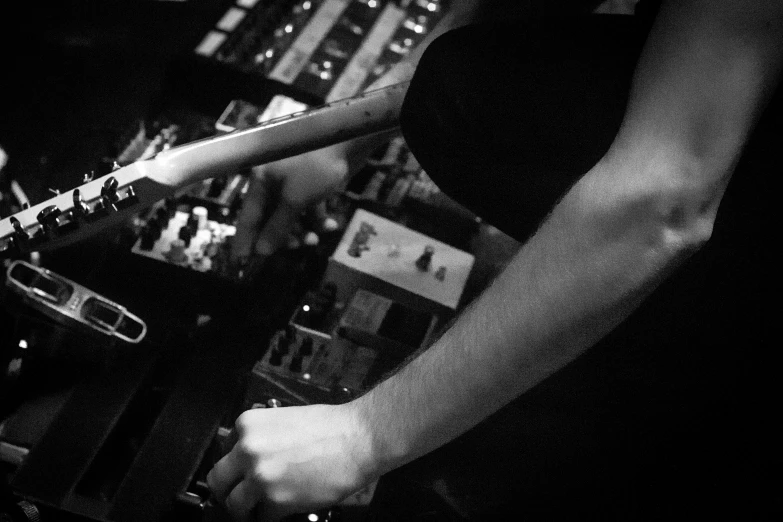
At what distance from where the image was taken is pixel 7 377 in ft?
3.88

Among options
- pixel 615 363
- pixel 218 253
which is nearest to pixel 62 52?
pixel 218 253

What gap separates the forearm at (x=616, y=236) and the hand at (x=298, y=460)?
1.0 inches

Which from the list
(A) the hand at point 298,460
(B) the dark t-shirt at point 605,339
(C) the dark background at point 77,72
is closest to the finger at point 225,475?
(A) the hand at point 298,460

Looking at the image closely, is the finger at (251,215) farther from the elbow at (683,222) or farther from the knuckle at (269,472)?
the elbow at (683,222)

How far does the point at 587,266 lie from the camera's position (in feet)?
2.33

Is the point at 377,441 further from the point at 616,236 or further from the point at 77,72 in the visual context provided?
the point at 77,72

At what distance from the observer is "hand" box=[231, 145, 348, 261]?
131 cm

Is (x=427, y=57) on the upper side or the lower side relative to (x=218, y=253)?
upper

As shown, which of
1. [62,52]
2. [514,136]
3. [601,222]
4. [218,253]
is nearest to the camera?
[601,222]

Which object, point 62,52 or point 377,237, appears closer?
point 377,237

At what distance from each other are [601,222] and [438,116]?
46 centimetres

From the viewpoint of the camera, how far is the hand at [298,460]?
0.80 meters

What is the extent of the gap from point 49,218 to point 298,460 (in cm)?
62

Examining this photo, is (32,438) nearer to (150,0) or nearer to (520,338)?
(520,338)
